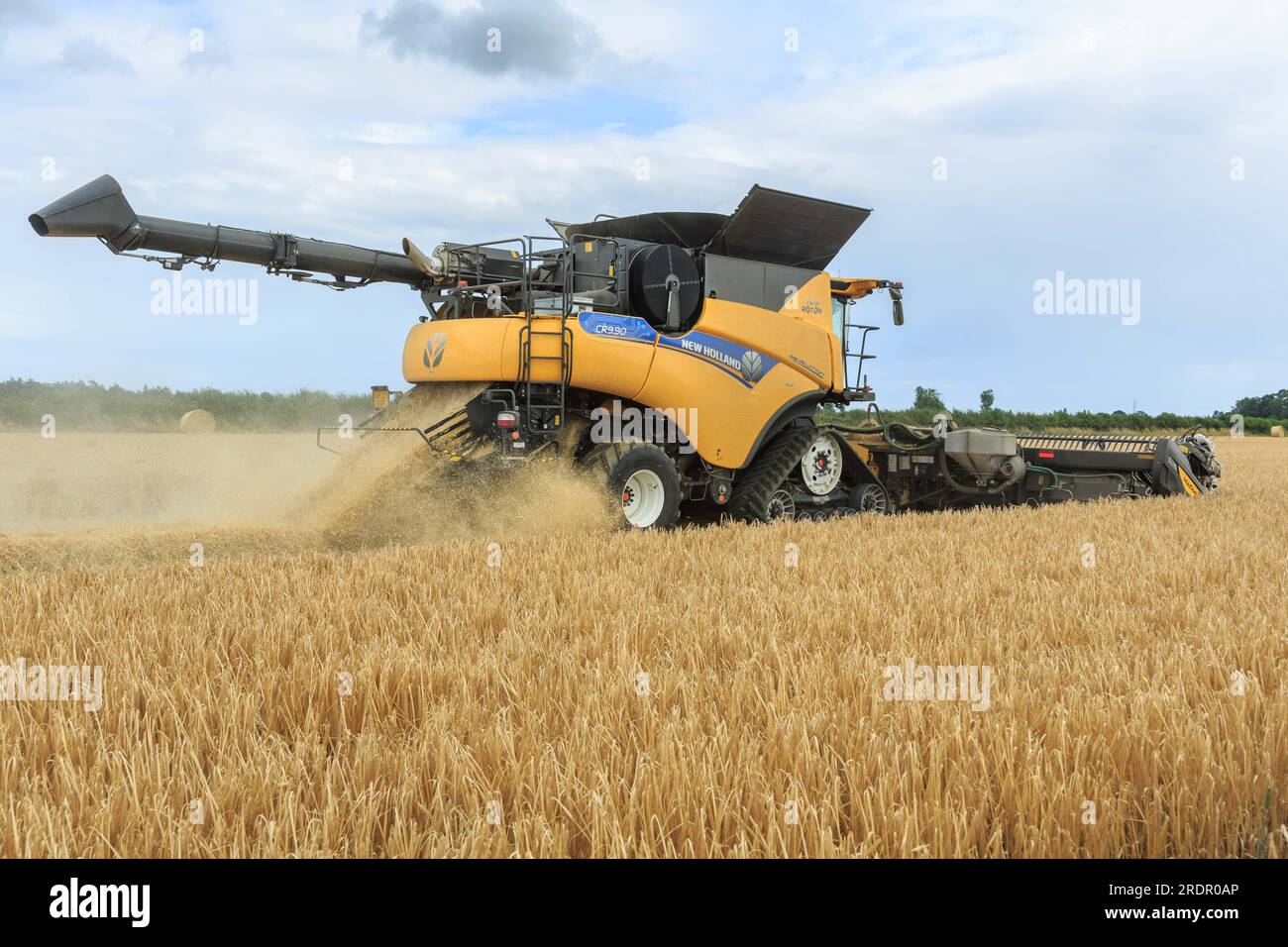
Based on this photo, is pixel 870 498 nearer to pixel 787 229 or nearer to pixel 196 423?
pixel 787 229

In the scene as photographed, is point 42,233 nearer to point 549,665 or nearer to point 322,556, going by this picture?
point 322,556

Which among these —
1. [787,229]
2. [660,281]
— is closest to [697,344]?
[660,281]

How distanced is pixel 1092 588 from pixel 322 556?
505 cm

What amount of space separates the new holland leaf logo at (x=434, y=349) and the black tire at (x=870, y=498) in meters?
5.31

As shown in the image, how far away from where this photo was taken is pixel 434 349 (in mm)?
9203

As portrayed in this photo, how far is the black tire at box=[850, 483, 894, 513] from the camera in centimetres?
1166

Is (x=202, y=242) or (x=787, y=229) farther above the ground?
(x=787, y=229)

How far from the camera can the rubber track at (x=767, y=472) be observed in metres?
10.1

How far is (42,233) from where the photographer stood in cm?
692

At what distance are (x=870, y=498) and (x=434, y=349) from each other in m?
5.67

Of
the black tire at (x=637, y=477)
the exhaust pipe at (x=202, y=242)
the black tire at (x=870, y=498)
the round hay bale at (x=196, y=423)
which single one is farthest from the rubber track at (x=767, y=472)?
the round hay bale at (x=196, y=423)

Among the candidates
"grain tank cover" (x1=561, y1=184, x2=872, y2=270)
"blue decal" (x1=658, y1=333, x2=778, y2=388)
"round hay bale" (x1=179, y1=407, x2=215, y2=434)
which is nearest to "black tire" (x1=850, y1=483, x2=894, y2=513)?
"blue decal" (x1=658, y1=333, x2=778, y2=388)

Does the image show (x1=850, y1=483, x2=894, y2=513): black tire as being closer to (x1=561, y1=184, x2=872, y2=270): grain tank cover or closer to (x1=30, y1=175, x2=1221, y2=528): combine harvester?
(x1=30, y1=175, x2=1221, y2=528): combine harvester
